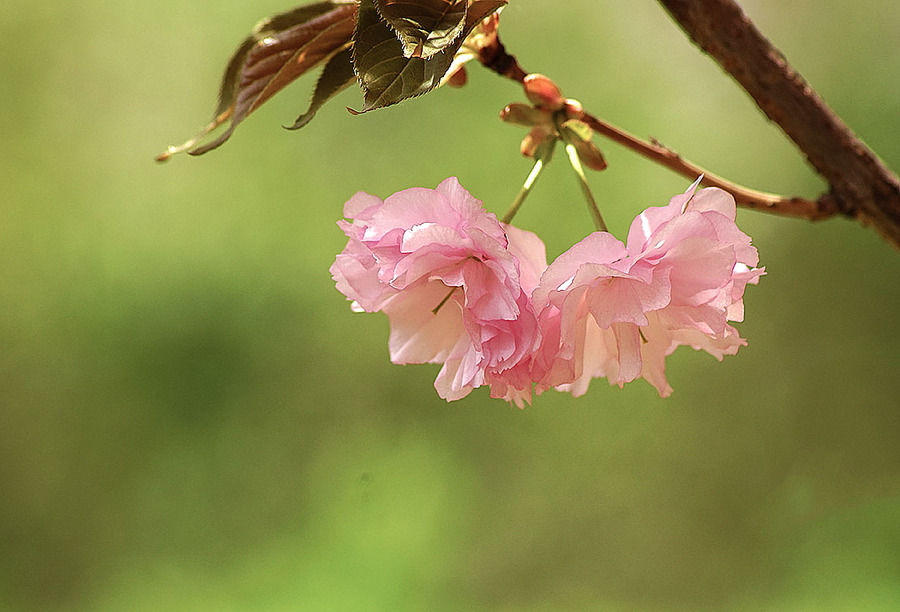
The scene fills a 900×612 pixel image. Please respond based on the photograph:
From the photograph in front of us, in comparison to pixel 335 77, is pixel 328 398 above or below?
below

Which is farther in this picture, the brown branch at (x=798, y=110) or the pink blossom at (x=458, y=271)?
the brown branch at (x=798, y=110)

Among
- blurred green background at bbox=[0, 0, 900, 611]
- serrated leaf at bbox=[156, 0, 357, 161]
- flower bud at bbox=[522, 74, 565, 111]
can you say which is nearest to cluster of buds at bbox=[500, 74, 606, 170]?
flower bud at bbox=[522, 74, 565, 111]

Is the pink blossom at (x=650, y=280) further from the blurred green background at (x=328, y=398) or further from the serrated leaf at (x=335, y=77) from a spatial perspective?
the blurred green background at (x=328, y=398)

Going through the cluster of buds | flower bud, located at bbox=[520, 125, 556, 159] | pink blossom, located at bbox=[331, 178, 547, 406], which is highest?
the cluster of buds

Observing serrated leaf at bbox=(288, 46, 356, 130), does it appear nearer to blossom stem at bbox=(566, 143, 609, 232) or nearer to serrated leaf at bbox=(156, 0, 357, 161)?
serrated leaf at bbox=(156, 0, 357, 161)

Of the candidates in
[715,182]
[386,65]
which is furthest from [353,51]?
[715,182]

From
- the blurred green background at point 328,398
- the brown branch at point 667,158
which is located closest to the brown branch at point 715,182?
the brown branch at point 667,158

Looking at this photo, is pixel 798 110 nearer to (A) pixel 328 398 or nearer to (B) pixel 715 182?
(B) pixel 715 182
